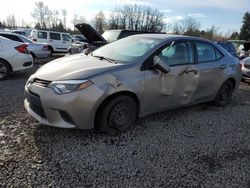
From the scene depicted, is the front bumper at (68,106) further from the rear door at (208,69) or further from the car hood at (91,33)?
the car hood at (91,33)

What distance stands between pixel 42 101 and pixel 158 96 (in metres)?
1.82

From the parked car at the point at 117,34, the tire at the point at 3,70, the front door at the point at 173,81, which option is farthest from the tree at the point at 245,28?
the front door at the point at 173,81

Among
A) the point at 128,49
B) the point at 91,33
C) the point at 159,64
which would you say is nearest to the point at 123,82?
the point at 159,64

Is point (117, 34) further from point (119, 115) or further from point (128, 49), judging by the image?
point (119, 115)

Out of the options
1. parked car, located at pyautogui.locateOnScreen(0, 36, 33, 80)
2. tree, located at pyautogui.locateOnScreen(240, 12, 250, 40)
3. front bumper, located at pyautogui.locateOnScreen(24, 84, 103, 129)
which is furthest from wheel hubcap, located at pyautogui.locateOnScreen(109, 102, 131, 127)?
tree, located at pyautogui.locateOnScreen(240, 12, 250, 40)

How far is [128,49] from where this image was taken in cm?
453

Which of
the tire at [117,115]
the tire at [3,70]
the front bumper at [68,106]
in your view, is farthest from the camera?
the tire at [3,70]

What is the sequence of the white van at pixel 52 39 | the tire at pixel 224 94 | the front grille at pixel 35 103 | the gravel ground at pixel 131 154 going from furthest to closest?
the white van at pixel 52 39 < the tire at pixel 224 94 < the front grille at pixel 35 103 < the gravel ground at pixel 131 154

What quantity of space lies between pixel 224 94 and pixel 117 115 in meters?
3.07

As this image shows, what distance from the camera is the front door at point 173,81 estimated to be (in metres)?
4.18

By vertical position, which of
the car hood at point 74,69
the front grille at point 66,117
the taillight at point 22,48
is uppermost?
the car hood at point 74,69

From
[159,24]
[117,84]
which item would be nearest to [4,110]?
[117,84]

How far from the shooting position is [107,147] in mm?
3584

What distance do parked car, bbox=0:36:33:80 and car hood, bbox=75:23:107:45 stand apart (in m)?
2.12
